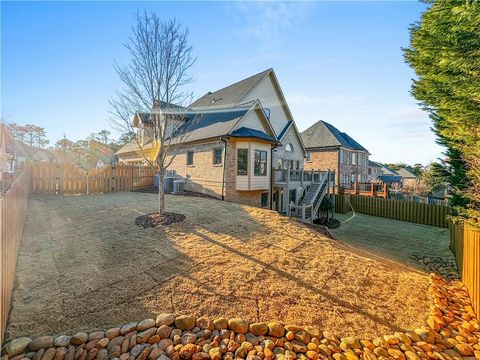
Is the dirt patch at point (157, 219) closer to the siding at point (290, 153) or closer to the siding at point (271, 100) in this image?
the siding at point (290, 153)

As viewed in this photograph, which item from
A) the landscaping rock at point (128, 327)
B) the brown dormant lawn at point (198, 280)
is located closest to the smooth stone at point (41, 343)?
the brown dormant lawn at point (198, 280)

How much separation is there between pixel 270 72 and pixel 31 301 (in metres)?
20.6

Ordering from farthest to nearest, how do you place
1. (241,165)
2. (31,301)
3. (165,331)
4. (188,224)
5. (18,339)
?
1. (241,165)
2. (188,224)
3. (31,301)
4. (165,331)
5. (18,339)

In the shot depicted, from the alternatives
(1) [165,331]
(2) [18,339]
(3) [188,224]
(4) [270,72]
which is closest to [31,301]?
(2) [18,339]

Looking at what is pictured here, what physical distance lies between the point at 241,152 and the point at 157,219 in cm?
729

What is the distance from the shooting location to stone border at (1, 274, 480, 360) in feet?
9.52

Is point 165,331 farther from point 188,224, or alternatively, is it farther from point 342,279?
point 188,224

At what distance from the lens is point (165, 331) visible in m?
3.28

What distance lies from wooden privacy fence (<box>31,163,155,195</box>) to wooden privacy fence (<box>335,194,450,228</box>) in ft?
59.4

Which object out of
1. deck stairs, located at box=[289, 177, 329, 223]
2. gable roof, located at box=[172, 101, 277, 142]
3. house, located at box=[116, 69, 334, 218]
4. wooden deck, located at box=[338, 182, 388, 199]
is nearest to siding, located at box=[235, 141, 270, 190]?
house, located at box=[116, 69, 334, 218]

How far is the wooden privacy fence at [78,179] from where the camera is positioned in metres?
13.0

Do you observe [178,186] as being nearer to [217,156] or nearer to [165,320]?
[217,156]

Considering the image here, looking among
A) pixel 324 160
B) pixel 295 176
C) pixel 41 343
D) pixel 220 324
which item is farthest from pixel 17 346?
pixel 324 160

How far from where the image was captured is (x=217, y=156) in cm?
1427
